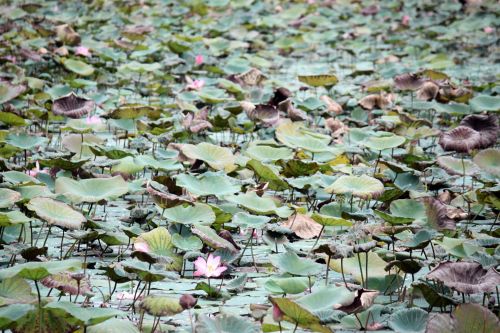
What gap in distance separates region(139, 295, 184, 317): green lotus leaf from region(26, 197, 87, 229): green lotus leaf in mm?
545

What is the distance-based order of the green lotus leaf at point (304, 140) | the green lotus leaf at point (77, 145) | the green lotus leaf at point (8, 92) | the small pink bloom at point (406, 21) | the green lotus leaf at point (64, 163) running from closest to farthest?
the green lotus leaf at point (64, 163)
the green lotus leaf at point (304, 140)
the green lotus leaf at point (77, 145)
the green lotus leaf at point (8, 92)
the small pink bloom at point (406, 21)

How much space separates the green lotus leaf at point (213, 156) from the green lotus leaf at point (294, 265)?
1.14 m

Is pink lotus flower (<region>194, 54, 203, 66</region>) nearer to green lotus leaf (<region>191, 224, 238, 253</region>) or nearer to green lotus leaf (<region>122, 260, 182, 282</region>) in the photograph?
green lotus leaf (<region>191, 224, 238, 253</region>)

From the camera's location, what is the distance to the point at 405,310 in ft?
7.43

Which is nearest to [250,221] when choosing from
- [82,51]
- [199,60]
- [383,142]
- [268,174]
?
[268,174]

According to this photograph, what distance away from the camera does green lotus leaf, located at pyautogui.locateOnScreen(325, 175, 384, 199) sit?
3.14m

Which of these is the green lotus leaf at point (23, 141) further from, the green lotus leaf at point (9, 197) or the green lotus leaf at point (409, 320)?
the green lotus leaf at point (409, 320)

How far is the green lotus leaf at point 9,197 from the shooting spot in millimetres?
2775

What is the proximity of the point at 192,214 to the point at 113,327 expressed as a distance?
928 mm

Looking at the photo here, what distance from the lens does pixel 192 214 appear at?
9.70 ft

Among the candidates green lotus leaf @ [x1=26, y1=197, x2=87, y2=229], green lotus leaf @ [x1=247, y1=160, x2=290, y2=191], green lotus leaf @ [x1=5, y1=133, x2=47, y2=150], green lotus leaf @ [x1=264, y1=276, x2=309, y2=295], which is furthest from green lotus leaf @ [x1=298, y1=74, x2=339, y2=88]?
green lotus leaf @ [x1=264, y1=276, x2=309, y2=295]

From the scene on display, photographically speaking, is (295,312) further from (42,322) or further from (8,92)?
(8,92)

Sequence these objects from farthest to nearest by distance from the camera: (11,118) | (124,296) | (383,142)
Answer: (11,118), (383,142), (124,296)

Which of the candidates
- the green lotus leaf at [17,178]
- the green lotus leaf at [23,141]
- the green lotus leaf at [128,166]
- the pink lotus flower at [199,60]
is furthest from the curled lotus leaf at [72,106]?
the pink lotus flower at [199,60]
